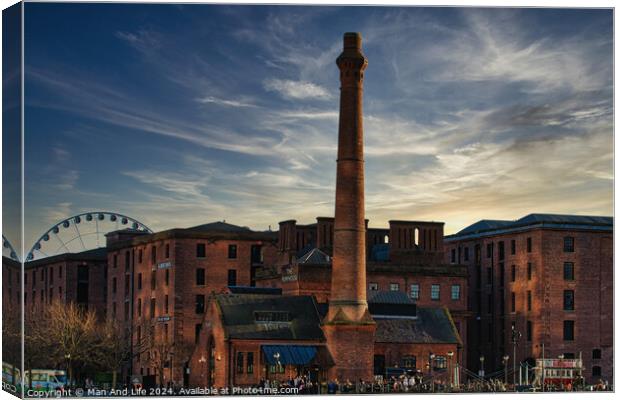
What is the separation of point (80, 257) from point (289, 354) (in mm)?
45858

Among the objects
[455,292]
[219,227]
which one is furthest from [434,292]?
[219,227]

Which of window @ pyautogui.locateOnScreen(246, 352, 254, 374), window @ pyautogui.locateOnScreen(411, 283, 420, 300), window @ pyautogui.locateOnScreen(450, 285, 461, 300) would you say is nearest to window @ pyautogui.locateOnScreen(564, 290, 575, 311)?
window @ pyautogui.locateOnScreen(450, 285, 461, 300)

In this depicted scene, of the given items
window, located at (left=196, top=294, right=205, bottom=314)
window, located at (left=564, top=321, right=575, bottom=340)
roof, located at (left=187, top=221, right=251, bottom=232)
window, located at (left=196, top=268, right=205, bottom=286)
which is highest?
roof, located at (left=187, top=221, right=251, bottom=232)

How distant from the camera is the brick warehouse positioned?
110438 mm

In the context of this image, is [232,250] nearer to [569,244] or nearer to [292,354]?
[292,354]

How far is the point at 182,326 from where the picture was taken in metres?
110

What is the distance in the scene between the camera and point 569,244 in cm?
11181

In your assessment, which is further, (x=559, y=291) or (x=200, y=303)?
(x=200, y=303)

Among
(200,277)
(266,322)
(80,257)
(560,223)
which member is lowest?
(266,322)

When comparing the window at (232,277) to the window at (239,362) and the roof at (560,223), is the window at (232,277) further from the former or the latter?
the roof at (560,223)

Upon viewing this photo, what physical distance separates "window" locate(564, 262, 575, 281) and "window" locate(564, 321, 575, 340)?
10.5ft

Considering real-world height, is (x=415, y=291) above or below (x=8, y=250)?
below

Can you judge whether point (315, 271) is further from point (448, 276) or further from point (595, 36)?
point (595, 36)

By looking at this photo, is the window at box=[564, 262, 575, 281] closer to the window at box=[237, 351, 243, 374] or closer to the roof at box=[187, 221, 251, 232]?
the roof at box=[187, 221, 251, 232]
